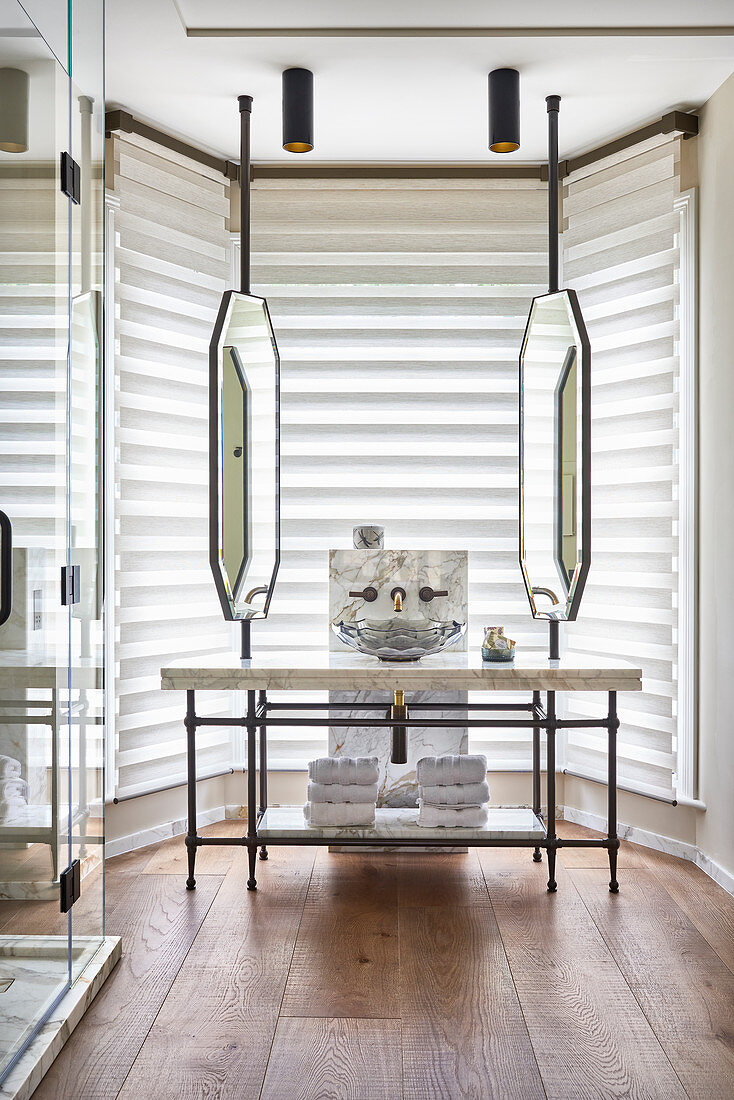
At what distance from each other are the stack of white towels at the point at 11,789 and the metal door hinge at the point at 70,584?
0.41 meters

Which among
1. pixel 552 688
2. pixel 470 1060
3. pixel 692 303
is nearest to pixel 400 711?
pixel 552 688

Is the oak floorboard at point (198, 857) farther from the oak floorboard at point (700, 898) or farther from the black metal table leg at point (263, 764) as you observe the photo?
the oak floorboard at point (700, 898)

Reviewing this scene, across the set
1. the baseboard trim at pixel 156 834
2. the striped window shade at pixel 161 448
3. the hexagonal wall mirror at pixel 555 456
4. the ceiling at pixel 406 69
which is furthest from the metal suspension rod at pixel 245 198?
the baseboard trim at pixel 156 834

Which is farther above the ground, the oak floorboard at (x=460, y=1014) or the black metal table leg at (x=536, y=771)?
the black metal table leg at (x=536, y=771)

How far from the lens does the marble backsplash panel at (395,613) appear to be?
335 cm

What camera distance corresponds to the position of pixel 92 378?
2295 millimetres

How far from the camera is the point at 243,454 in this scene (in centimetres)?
322

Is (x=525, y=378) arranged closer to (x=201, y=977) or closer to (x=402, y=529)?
(x=402, y=529)

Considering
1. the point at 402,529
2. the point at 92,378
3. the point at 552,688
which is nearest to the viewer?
the point at 92,378

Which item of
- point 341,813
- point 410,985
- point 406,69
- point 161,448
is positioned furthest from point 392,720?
point 406,69

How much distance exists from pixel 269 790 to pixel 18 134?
2.69 m

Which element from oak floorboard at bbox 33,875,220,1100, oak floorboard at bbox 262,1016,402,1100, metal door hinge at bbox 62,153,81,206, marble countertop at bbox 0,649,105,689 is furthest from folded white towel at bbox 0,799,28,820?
metal door hinge at bbox 62,153,81,206

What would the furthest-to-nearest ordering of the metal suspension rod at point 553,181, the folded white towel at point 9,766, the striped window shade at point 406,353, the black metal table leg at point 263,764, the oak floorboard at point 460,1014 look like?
the striped window shade at point 406,353 < the black metal table leg at point 263,764 < the metal suspension rod at point 553,181 < the oak floorboard at point 460,1014 < the folded white towel at point 9,766

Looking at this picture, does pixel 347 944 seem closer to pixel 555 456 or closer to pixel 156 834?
pixel 156 834
